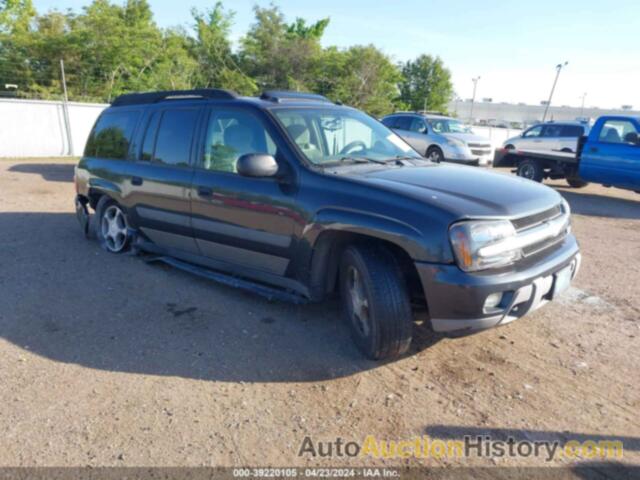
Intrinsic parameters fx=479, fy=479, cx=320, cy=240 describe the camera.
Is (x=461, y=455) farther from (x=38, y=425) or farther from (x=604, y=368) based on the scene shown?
(x=38, y=425)

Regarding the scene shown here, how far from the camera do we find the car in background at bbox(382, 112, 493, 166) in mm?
14422

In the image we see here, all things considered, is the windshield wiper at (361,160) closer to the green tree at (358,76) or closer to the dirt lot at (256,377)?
the dirt lot at (256,377)

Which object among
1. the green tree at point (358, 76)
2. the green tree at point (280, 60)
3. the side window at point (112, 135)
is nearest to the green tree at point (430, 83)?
the green tree at point (358, 76)

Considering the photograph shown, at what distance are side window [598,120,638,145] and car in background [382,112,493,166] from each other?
409 centimetres

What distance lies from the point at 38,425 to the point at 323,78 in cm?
3333

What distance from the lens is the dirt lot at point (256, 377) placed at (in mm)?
2658

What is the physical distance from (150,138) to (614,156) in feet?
32.8

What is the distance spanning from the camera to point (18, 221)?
7402 millimetres

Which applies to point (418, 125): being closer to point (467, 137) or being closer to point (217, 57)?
point (467, 137)

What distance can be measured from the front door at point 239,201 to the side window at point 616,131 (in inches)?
383

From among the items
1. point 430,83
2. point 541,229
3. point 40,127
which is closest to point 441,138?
point 541,229

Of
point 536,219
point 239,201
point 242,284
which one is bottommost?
point 242,284

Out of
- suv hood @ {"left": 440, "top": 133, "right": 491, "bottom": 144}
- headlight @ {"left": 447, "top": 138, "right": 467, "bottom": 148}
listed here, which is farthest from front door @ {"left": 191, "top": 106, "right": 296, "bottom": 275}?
suv hood @ {"left": 440, "top": 133, "right": 491, "bottom": 144}

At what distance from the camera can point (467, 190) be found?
3.30m
